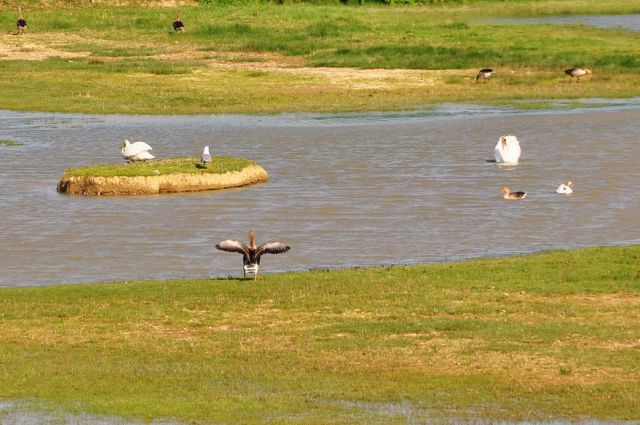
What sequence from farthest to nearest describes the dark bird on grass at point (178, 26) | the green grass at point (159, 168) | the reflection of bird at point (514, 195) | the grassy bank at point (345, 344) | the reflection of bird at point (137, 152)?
1. the dark bird on grass at point (178, 26)
2. the reflection of bird at point (137, 152)
3. the green grass at point (159, 168)
4. the reflection of bird at point (514, 195)
5. the grassy bank at point (345, 344)

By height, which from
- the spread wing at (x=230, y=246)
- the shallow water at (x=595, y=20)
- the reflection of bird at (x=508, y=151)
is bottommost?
the shallow water at (x=595, y=20)

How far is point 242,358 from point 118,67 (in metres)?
37.4

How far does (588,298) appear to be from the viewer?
17188mm

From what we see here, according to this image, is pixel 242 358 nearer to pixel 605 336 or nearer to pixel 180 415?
pixel 180 415

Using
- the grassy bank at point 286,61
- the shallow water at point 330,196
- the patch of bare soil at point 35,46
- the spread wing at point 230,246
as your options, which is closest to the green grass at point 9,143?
the shallow water at point 330,196

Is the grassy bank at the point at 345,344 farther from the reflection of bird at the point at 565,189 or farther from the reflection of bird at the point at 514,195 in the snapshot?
the reflection of bird at the point at 565,189

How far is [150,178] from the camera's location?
94.7 ft

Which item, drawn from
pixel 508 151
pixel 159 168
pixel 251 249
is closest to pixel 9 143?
pixel 159 168

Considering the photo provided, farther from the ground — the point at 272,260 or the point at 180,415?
the point at 180,415

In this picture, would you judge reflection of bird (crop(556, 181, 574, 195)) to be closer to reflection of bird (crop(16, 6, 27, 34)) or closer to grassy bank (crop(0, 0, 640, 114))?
grassy bank (crop(0, 0, 640, 114))

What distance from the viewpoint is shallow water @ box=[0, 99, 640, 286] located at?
2248 centimetres

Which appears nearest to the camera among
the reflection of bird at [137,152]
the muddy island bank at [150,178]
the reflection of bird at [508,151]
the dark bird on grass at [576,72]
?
the muddy island bank at [150,178]

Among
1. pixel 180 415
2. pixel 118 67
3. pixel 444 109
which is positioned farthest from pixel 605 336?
pixel 118 67

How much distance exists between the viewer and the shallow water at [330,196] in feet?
73.8
